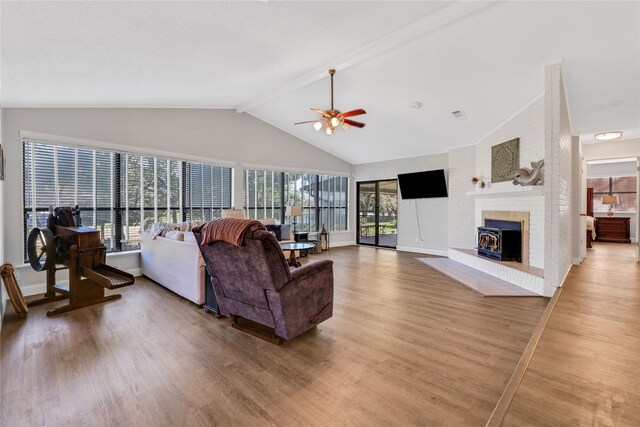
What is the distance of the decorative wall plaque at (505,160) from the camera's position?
4812 mm

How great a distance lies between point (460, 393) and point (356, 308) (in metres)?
1.63

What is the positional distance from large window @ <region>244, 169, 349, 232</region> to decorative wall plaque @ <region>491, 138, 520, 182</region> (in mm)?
4470

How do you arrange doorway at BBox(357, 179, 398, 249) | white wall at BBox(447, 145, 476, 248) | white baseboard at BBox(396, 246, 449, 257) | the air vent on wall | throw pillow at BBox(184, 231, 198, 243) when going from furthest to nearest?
doorway at BBox(357, 179, 398, 249) → white baseboard at BBox(396, 246, 449, 257) → white wall at BBox(447, 145, 476, 248) → the air vent on wall → throw pillow at BBox(184, 231, 198, 243)

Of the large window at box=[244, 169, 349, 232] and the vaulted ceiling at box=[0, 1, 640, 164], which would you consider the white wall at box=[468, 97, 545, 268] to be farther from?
the large window at box=[244, 169, 349, 232]

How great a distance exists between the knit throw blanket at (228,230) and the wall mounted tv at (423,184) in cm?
581

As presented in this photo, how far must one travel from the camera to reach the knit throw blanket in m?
2.28

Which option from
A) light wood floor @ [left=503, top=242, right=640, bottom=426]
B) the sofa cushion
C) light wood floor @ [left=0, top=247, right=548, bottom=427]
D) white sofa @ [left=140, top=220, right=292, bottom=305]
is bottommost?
light wood floor @ [left=0, top=247, right=548, bottom=427]

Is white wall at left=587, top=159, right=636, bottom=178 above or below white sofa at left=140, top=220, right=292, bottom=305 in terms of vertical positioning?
above

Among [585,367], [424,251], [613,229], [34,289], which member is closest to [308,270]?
[585,367]

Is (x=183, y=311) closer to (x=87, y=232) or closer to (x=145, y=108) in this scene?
(x=87, y=232)

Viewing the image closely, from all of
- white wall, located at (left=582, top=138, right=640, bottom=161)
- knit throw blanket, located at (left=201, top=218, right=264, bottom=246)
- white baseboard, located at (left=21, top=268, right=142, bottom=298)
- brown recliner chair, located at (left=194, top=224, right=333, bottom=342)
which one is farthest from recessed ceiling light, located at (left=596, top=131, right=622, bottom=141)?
white baseboard, located at (left=21, top=268, right=142, bottom=298)

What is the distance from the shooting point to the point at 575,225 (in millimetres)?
5570

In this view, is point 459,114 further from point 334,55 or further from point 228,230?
point 228,230

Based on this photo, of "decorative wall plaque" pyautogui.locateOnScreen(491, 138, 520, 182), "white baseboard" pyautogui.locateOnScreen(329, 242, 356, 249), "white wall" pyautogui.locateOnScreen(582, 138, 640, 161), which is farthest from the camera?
"white baseboard" pyautogui.locateOnScreen(329, 242, 356, 249)
